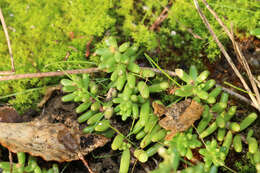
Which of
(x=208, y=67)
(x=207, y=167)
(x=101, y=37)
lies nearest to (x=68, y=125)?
(x=101, y=37)

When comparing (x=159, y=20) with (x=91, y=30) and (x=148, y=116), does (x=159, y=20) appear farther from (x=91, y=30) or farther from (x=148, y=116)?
(x=148, y=116)

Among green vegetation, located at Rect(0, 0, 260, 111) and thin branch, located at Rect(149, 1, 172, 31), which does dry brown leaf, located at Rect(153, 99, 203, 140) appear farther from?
thin branch, located at Rect(149, 1, 172, 31)

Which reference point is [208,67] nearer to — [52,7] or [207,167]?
[207,167]

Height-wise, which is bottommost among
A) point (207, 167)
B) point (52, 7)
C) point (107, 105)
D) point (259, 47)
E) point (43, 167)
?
point (43, 167)

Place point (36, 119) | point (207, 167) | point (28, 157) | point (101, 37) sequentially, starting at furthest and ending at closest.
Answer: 1. point (101, 37)
2. point (36, 119)
3. point (28, 157)
4. point (207, 167)

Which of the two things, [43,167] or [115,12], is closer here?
[43,167]

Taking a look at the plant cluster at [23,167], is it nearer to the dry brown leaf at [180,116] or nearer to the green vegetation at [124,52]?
the green vegetation at [124,52]

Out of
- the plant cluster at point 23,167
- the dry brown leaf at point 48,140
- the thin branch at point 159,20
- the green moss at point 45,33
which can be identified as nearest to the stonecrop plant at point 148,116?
the dry brown leaf at point 48,140
